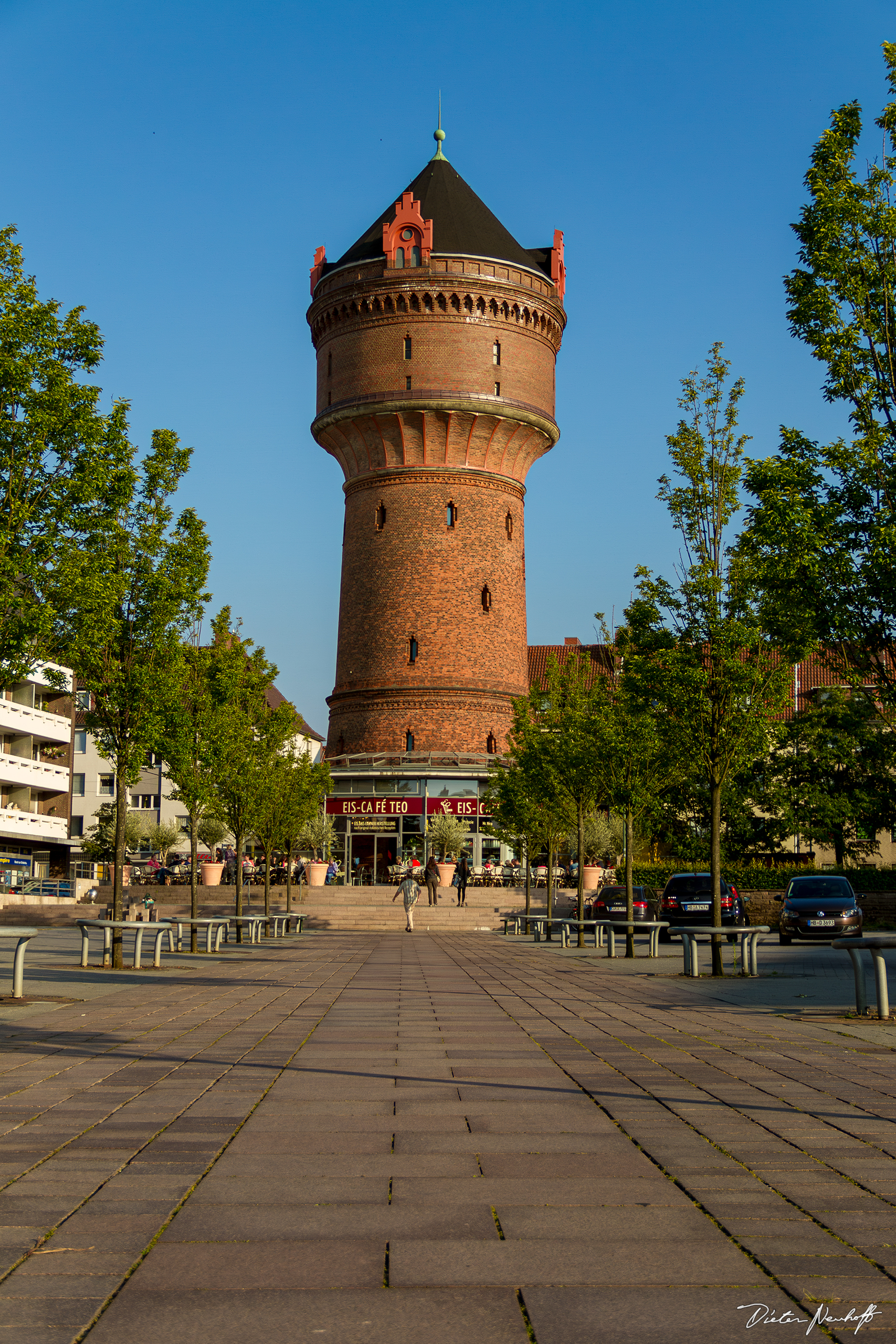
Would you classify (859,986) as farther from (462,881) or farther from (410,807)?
(410,807)

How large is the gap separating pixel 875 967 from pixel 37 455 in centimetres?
992

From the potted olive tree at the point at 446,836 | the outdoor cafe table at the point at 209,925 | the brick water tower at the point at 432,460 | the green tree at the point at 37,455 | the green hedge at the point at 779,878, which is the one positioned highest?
the brick water tower at the point at 432,460

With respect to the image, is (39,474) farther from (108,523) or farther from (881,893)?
(881,893)

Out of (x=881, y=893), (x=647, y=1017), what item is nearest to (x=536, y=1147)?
(x=647, y=1017)

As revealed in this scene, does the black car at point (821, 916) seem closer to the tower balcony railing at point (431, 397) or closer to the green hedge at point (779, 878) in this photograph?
the green hedge at point (779, 878)

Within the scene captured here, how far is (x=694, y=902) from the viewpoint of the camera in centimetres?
2816

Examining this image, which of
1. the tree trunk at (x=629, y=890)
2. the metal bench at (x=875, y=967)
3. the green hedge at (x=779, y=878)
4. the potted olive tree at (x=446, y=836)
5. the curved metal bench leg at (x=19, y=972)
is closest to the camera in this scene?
the metal bench at (x=875, y=967)

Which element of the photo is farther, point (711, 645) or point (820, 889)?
point (820, 889)

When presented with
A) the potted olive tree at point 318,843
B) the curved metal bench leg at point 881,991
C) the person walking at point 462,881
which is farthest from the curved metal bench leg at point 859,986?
the potted olive tree at point 318,843

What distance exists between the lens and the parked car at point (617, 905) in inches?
1289

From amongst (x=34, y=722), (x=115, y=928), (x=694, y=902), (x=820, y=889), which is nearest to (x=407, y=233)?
(x=34, y=722)

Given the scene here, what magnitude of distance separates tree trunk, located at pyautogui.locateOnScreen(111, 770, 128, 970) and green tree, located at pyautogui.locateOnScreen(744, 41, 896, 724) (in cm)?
857

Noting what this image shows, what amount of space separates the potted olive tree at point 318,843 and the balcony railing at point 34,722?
12.4 m

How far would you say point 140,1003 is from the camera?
11891 millimetres
